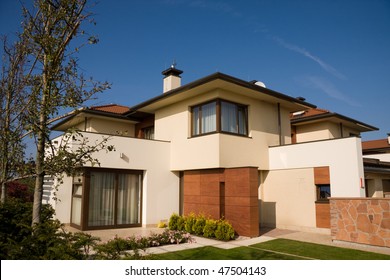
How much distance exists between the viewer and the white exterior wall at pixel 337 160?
443 inches

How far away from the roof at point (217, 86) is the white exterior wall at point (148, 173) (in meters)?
2.25

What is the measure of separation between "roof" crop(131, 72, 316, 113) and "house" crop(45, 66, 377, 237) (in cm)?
5

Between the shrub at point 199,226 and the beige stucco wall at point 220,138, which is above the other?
the beige stucco wall at point 220,138

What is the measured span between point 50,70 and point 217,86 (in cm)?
787

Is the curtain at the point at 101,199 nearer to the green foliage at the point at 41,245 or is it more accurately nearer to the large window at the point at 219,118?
the large window at the point at 219,118

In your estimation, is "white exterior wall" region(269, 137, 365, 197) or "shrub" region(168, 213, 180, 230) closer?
"white exterior wall" region(269, 137, 365, 197)

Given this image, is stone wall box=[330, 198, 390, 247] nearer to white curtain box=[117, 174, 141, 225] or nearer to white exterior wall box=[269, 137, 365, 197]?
white exterior wall box=[269, 137, 365, 197]

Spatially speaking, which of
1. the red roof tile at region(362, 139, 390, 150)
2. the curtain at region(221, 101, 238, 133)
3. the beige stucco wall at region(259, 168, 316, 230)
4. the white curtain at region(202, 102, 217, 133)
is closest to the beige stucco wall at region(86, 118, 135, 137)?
the white curtain at region(202, 102, 217, 133)

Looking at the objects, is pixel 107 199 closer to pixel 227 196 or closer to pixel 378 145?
pixel 227 196

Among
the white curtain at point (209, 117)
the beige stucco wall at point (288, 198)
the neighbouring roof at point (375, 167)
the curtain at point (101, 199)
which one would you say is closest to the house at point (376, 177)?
the neighbouring roof at point (375, 167)

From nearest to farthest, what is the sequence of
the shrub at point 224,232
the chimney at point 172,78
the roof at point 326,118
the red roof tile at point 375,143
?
the shrub at point 224,232 → the roof at point 326,118 → the chimney at point 172,78 → the red roof tile at point 375,143

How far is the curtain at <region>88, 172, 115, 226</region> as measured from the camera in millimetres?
12703

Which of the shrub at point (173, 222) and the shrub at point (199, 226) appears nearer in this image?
the shrub at point (199, 226)
